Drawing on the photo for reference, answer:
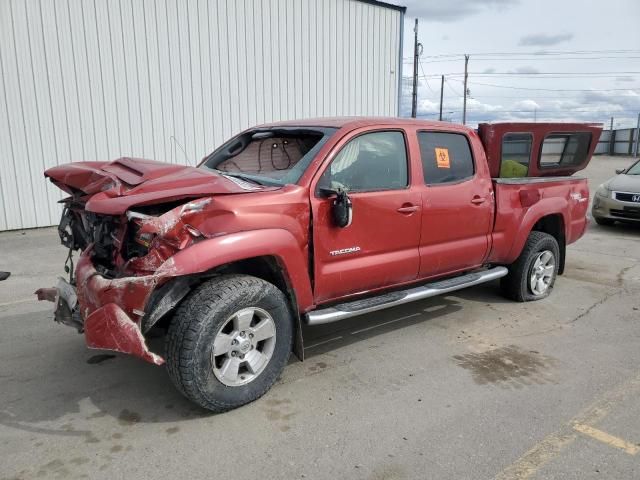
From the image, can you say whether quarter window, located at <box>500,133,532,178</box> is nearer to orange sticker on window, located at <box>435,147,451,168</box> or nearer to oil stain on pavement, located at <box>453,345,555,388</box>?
orange sticker on window, located at <box>435,147,451,168</box>

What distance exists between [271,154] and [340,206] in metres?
1.11

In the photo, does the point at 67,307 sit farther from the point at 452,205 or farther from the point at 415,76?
the point at 415,76

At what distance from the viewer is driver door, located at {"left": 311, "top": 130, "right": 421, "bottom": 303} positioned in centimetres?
386

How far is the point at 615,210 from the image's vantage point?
10.3 metres

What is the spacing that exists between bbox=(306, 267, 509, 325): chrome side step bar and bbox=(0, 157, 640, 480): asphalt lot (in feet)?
1.44

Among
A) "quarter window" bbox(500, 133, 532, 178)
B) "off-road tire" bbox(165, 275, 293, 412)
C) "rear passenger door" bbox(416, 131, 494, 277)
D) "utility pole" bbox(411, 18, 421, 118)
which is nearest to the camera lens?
"off-road tire" bbox(165, 275, 293, 412)

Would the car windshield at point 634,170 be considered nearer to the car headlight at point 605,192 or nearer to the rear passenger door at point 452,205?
the car headlight at point 605,192

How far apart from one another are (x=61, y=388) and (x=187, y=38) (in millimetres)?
9062

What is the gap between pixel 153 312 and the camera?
3191 mm

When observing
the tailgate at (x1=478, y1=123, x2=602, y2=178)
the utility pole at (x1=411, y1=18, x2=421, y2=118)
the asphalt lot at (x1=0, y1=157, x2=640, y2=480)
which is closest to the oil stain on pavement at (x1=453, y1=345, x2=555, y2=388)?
the asphalt lot at (x1=0, y1=157, x2=640, y2=480)

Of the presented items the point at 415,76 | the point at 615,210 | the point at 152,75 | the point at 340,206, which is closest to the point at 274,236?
the point at 340,206

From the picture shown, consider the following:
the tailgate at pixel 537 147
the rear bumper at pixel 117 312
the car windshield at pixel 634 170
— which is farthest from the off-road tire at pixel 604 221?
the rear bumper at pixel 117 312

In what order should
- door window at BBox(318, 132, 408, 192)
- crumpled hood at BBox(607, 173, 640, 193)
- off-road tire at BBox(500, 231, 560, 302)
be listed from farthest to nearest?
crumpled hood at BBox(607, 173, 640, 193)
off-road tire at BBox(500, 231, 560, 302)
door window at BBox(318, 132, 408, 192)

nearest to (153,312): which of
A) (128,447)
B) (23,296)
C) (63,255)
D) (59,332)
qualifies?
(128,447)
